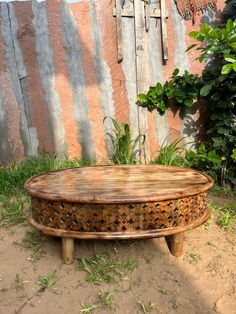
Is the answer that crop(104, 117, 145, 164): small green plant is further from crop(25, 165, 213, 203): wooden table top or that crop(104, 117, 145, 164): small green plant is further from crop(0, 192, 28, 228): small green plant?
crop(0, 192, 28, 228): small green plant

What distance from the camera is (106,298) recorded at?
182cm

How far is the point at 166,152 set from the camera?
3525 millimetres

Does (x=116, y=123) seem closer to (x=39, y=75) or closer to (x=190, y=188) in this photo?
(x=39, y=75)

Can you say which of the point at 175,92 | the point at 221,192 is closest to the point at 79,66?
the point at 175,92

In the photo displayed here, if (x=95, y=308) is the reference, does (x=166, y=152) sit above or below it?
above

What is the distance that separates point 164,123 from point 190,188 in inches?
71.8

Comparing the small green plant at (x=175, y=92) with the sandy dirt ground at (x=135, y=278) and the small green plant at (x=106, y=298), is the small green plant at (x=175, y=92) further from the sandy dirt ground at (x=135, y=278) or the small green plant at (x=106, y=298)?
the small green plant at (x=106, y=298)

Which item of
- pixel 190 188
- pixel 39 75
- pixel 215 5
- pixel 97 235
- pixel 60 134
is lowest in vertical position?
pixel 97 235

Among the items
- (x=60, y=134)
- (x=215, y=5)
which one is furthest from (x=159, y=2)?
(x=60, y=134)

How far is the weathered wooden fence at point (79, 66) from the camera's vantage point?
337 cm

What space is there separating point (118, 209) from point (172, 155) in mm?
1846

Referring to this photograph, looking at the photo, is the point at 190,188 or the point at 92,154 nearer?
the point at 190,188

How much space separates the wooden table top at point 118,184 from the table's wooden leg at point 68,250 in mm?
324

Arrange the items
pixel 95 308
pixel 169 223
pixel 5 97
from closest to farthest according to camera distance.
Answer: pixel 95 308
pixel 169 223
pixel 5 97
